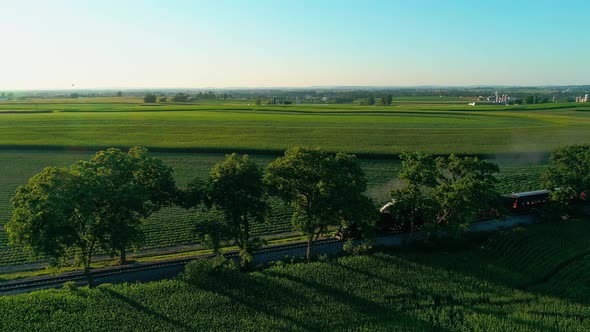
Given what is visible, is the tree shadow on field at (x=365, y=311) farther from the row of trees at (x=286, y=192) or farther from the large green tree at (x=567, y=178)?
the large green tree at (x=567, y=178)

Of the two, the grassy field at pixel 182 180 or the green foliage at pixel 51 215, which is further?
the grassy field at pixel 182 180

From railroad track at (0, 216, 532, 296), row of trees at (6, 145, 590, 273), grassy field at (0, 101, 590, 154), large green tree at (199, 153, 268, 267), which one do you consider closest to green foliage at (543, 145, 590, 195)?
row of trees at (6, 145, 590, 273)

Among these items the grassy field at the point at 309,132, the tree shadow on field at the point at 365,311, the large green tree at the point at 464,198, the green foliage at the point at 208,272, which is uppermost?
the grassy field at the point at 309,132

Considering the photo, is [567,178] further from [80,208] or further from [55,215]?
[55,215]

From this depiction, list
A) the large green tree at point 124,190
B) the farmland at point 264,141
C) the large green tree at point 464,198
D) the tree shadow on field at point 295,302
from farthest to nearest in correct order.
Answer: the farmland at point 264,141 < the large green tree at point 464,198 < the large green tree at point 124,190 < the tree shadow on field at point 295,302

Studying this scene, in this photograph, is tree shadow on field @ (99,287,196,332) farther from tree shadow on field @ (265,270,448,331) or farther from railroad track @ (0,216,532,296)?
tree shadow on field @ (265,270,448,331)

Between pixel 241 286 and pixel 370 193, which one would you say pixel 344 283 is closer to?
pixel 241 286

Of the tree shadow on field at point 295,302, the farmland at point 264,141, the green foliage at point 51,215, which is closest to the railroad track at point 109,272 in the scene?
the green foliage at point 51,215
